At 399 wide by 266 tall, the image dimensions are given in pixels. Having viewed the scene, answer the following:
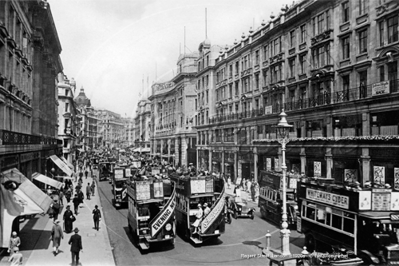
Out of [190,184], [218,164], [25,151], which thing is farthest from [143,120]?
[190,184]

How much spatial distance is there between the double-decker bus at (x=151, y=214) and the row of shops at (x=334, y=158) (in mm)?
15131

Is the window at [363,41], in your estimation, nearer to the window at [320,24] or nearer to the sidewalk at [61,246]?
the window at [320,24]

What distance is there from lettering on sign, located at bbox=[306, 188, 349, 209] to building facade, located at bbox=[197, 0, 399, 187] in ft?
37.5

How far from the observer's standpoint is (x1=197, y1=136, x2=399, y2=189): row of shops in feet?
78.6

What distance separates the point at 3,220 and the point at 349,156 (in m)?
24.1

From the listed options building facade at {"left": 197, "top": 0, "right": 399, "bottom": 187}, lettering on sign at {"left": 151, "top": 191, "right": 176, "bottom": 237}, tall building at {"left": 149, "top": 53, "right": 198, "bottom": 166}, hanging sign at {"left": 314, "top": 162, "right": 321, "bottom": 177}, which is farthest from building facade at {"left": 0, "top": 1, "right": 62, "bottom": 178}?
tall building at {"left": 149, "top": 53, "right": 198, "bottom": 166}

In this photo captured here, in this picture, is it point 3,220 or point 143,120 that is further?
point 143,120

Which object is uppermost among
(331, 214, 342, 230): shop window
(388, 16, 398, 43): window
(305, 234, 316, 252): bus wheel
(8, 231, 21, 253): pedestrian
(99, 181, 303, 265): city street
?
(388, 16, 398, 43): window

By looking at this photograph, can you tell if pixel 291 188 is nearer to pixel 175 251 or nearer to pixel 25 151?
pixel 175 251

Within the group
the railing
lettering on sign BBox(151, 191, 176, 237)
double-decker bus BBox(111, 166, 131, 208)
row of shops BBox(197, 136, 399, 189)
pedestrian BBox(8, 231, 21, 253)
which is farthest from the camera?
double-decker bus BBox(111, 166, 131, 208)

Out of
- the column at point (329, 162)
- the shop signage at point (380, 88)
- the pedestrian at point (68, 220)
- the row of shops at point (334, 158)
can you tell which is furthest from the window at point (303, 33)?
the pedestrian at point (68, 220)

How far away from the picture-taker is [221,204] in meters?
16.8

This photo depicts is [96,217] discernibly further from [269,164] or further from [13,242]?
[269,164]

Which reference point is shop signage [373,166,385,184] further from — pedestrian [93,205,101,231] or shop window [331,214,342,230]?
pedestrian [93,205,101,231]
